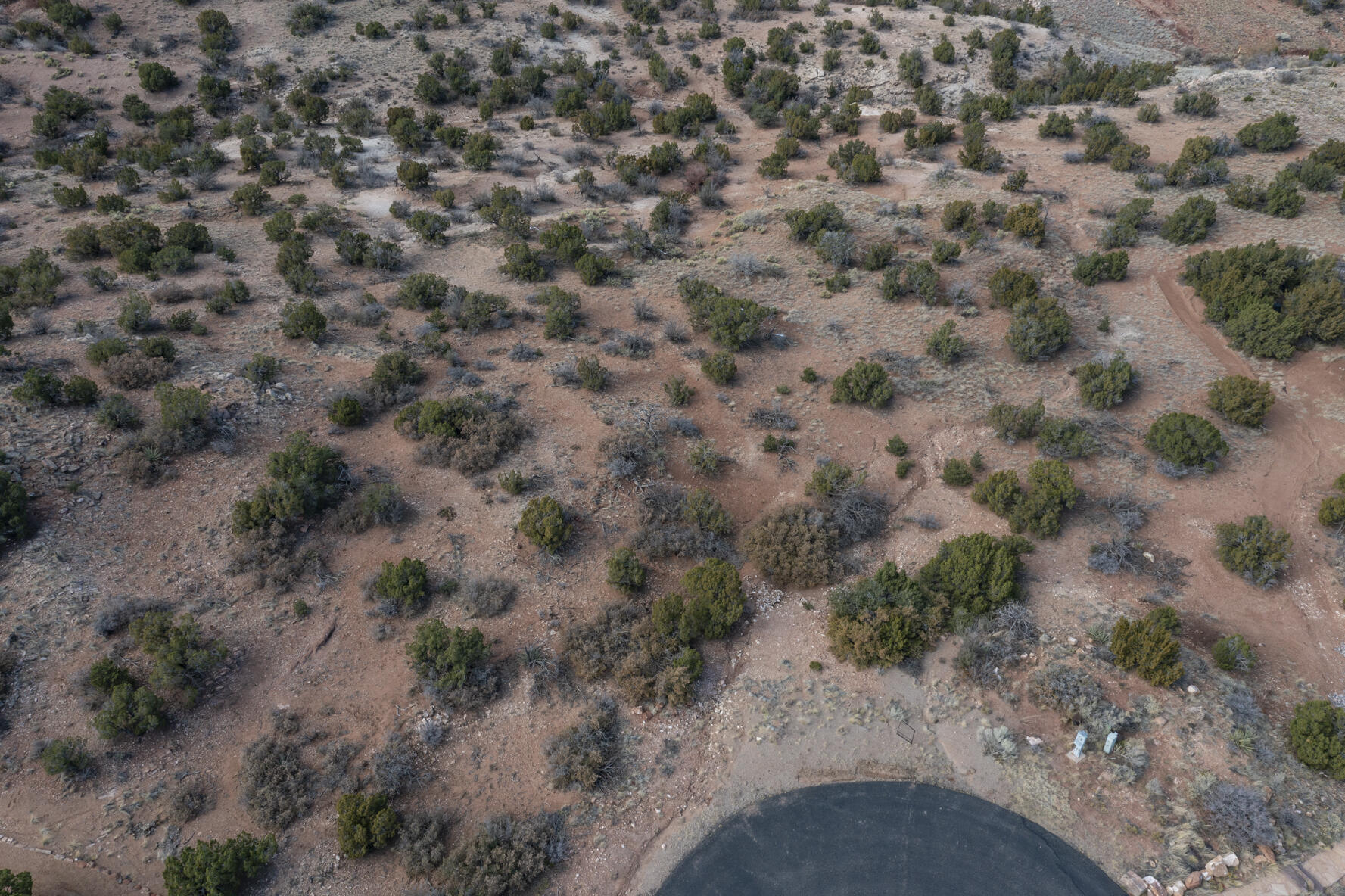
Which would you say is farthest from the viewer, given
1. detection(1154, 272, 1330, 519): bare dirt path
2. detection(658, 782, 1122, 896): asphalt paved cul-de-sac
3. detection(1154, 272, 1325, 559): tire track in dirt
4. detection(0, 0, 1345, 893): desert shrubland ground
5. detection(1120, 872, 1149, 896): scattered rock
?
detection(1154, 272, 1330, 519): bare dirt path

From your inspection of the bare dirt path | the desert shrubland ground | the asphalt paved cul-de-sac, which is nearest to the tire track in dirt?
the bare dirt path

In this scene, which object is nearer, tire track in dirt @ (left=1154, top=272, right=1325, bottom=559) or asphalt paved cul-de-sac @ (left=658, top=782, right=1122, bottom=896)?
asphalt paved cul-de-sac @ (left=658, top=782, right=1122, bottom=896)

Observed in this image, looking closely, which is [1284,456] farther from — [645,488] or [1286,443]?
[645,488]

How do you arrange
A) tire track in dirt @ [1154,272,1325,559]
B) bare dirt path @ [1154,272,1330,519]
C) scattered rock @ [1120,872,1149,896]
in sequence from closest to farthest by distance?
scattered rock @ [1120,872,1149,896]
tire track in dirt @ [1154,272,1325,559]
bare dirt path @ [1154,272,1330,519]

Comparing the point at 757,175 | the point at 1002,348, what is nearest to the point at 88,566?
the point at 1002,348

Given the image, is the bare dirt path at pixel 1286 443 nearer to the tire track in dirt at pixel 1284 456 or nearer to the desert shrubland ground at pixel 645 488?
the tire track in dirt at pixel 1284 456

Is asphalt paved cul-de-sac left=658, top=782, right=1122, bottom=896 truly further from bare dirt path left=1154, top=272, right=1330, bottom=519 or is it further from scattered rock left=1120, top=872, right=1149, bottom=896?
bare dirt path left=1154, top=272, right=1330, bottom=519

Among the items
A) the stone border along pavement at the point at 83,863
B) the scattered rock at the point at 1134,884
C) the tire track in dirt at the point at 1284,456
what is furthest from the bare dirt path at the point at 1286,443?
the stone border along pavement at the point at 83,863

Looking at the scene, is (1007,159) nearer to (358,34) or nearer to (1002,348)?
(1002,348)
